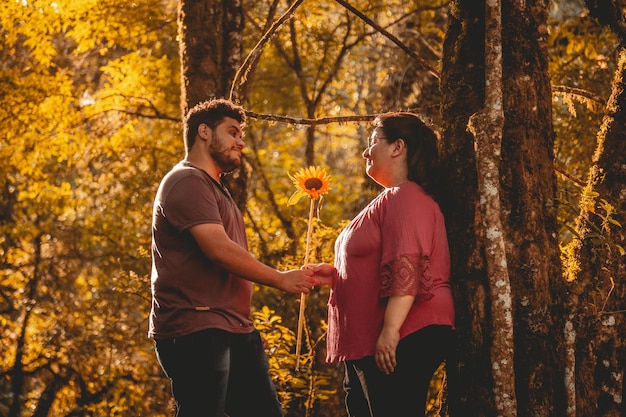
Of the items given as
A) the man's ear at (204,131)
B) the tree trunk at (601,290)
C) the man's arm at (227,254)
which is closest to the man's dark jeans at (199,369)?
the man's arm at (227,254)

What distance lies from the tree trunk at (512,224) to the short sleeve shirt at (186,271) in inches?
41.3

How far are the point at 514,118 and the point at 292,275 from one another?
4.14 feet

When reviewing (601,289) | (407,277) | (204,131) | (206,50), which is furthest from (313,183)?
(206,50)

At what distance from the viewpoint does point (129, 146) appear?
10.7 meters

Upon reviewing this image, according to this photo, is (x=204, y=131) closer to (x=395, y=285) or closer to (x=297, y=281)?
(x=297, y=281)

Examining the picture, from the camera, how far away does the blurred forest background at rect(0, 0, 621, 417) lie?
8.75 metres

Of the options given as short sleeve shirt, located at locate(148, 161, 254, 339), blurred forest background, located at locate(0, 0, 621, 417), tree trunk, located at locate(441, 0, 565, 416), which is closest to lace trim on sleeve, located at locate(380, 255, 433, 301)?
tree trunk, located at locate(441, 0, 565, 416)

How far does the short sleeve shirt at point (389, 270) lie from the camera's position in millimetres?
3049

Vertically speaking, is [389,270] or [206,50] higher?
[206,50]

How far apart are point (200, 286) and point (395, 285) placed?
855 mm

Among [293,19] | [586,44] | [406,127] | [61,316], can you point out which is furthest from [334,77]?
[406,127]

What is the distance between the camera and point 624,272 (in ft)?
11.0

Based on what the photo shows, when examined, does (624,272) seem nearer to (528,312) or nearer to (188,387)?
(528,312)

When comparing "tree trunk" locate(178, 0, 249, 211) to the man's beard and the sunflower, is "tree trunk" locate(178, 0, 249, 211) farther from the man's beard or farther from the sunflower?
the man's beard
